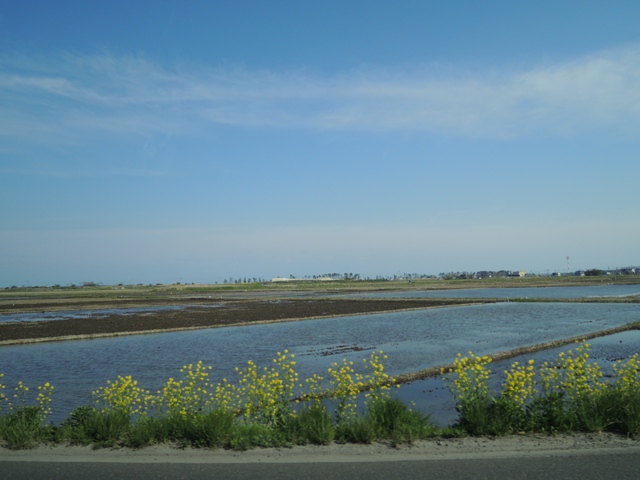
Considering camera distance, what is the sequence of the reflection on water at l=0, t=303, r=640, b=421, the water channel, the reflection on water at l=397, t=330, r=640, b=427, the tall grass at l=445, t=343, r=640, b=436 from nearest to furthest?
the tall grass at l=445, t=343, r=640, b=436 < the reflection on water at l=397, t=330, r=640, b=427 < the water channel < the reflection on water at l=0, t=303, r=640, b=421

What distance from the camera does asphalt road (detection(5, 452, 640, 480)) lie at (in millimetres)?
6613

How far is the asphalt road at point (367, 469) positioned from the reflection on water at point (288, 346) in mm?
7272

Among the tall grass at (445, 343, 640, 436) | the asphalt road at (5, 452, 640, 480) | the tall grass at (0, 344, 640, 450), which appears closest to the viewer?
the asphalt road at (5, 452, 640, 480)

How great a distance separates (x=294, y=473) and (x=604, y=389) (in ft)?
18.7

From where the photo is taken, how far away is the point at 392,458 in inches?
290

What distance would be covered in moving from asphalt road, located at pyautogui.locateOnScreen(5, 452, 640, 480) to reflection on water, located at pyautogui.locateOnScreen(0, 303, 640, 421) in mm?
7272

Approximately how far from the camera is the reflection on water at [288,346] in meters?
20.5

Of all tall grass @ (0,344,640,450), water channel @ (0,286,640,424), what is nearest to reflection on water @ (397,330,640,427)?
water channel @ (0,286,640,424)

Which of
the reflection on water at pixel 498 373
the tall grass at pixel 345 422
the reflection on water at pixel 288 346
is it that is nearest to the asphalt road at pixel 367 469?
the tall grass at pixel 345 422

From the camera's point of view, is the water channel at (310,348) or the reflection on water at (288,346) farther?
the reflection on water at (288,346)

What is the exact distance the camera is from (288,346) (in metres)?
28.8

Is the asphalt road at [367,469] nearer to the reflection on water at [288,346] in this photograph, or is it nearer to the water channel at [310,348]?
the water channel at [310,348]

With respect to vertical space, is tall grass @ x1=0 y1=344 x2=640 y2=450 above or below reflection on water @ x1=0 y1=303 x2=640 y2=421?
above

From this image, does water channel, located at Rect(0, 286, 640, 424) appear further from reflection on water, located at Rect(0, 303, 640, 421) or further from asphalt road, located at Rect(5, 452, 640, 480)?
asphalt road, located at Rect(5, 452, 640, 480)
